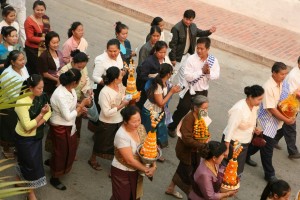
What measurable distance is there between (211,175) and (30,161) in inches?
85.6

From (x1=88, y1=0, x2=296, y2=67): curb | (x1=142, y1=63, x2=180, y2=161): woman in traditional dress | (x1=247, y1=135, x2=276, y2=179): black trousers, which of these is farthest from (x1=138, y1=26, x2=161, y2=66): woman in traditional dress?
(x1=88, y1=0, x2=296, y2=67): curb

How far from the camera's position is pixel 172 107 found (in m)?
8.79

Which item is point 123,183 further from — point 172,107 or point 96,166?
point 172,107

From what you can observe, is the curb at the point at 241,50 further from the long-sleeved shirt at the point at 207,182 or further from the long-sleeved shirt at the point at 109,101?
the long-sleeved shirt at the point at 207,182

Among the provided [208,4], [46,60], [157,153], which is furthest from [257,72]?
[157,153]

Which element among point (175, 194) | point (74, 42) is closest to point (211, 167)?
point (175, 194)

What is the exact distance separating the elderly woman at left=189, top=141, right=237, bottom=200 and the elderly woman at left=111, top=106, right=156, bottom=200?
0.56m

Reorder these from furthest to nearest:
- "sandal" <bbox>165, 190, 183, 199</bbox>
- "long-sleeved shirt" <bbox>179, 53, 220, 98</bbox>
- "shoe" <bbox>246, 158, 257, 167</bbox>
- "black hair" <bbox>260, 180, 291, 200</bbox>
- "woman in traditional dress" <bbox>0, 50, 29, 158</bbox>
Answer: "shoe" <bbox>246, 158, 257, 167</bbox> < "long-sleeved shirt" <bbox>179, 53, 220, 98</bbox> < "sandal" <bbox>165, 190, 183, 199</bbox> < "woman in traditional dress" <bbox>0, 50, 29, 158</bbox> < "black hair" <bbox>260, 180, 291, 200</bbox>

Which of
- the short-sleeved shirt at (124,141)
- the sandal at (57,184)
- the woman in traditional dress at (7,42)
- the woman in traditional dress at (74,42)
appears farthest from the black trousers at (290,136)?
the woman in traditional dress at (7,42)

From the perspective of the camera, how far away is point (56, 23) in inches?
457

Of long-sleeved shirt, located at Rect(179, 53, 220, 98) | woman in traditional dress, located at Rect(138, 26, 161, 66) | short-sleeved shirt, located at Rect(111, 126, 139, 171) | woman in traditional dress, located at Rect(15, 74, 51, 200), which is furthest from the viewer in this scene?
woman in traditional dress, located at Rect(138, 26, 161, 66)

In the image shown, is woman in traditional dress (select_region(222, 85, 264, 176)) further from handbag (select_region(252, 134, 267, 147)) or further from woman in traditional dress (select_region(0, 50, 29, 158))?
woman in traditional dress (select_region(0, 50, 29, 158))

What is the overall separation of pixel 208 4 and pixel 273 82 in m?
7.54

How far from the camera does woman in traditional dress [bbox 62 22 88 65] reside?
746cm
